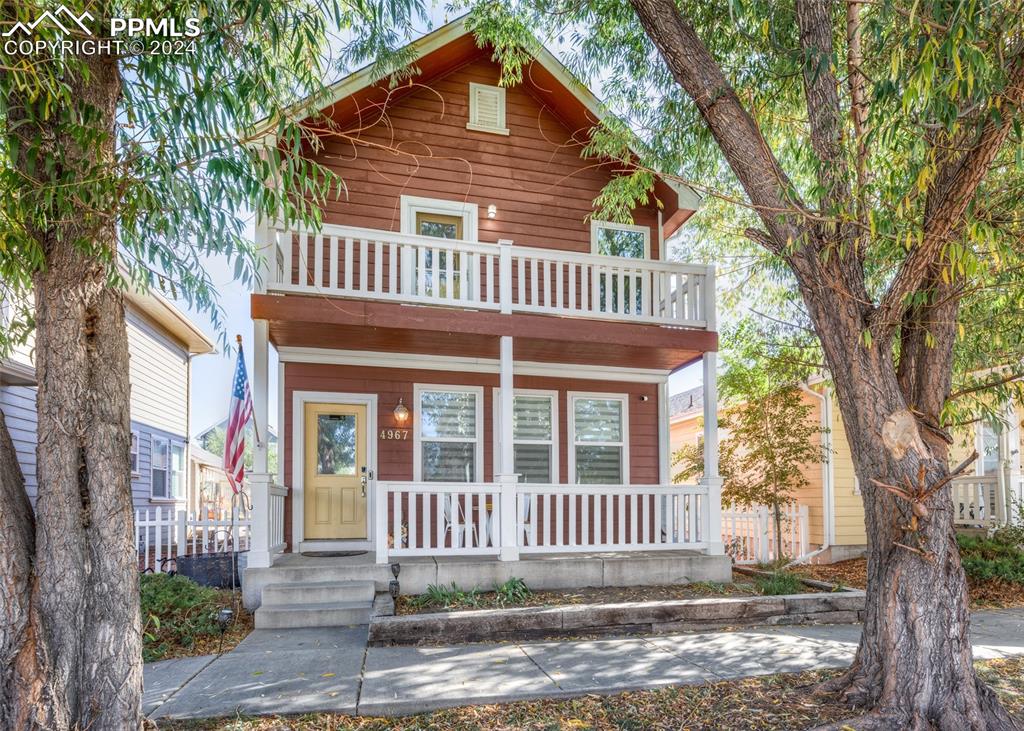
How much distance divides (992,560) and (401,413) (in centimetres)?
822

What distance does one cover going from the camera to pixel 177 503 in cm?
1528

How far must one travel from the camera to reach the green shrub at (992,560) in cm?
850

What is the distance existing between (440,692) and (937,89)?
182 inches

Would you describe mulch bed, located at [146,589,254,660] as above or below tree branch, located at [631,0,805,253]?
below

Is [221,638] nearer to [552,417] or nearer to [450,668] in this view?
[450,668]

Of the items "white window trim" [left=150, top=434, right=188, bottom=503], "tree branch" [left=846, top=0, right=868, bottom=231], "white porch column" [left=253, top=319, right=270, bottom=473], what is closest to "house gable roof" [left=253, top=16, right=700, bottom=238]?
"white porch column" [left=253, top=319, right=270, bottom=473]

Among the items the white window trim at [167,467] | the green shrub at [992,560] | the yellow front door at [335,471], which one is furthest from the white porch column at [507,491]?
the white window trim at [167,467]

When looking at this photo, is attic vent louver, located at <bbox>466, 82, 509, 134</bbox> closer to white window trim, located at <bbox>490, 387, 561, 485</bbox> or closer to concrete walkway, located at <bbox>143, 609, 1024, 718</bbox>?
white window trim, located at <bbox>490, 387, 561, 485</bbox>

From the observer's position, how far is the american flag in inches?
297

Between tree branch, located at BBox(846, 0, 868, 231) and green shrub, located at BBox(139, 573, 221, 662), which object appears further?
green shrub, located at BBox(139, 573, 221, 662)

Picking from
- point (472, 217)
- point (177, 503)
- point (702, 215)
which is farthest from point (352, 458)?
point (177, 503)

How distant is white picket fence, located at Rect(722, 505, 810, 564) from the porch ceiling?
113 inches

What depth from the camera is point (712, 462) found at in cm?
829

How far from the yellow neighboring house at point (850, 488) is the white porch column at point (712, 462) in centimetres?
296
